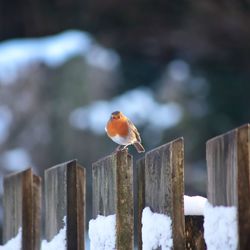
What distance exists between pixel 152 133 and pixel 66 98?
145 inches

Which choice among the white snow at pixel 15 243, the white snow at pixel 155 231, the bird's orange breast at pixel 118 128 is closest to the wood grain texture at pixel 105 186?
the white snow at pixel 155 231

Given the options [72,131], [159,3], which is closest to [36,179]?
[159,3]

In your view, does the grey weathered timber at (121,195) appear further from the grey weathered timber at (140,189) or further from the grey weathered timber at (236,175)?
the grey weathered timber at (236,175)

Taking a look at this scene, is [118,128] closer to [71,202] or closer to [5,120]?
[71,202]

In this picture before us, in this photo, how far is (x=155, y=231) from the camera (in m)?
2.18

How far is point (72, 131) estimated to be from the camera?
1394 cm

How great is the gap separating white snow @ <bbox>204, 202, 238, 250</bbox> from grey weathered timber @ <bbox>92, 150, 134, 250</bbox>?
1.29 feet

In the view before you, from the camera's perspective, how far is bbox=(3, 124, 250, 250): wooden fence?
1.84m

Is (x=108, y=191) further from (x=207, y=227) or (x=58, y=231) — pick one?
(x=207, y=227)

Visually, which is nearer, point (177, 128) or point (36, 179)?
point (36, 179)

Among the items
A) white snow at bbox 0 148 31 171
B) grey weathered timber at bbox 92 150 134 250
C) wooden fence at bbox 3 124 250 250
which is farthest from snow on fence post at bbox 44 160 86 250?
white snow at bbox 0 148 31 171

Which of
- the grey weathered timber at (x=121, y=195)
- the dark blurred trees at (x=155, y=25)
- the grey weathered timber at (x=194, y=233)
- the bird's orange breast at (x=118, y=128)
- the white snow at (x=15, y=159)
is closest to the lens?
the grey weathered timber at (x=194, y=233)

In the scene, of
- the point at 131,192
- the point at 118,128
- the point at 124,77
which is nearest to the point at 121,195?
the point at 131,192

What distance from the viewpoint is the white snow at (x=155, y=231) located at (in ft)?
6.93
